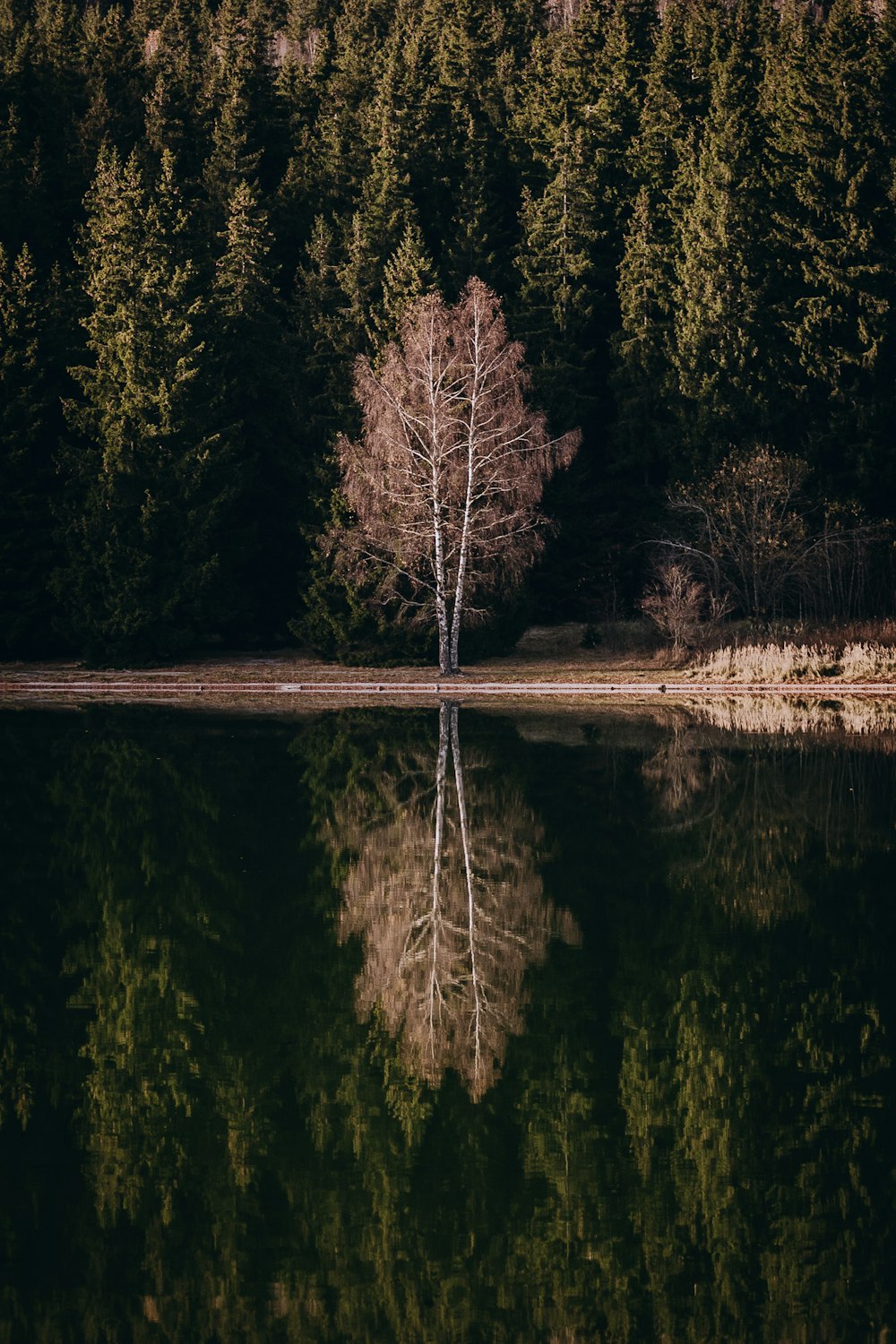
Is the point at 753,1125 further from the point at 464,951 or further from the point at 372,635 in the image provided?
the point at 372,635

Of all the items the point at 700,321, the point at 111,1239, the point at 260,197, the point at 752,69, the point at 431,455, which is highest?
the point at 752,69

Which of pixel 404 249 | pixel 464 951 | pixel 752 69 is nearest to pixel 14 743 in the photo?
pixel 464 951

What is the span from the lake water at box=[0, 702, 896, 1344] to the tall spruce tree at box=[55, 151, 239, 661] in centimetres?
2714

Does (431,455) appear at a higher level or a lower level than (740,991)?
higher

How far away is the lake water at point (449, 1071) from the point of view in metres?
7.86

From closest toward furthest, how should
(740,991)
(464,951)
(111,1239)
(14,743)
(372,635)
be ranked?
(111,1239) → (740,991) → (464,951) → (14,743) → (372,635)

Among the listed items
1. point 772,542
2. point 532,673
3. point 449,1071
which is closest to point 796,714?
point 532,673

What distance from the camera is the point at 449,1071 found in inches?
430

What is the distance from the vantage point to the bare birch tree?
45.0 meters

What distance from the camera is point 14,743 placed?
29.5 metres

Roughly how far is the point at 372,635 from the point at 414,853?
30.4 meters

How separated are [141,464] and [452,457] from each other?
9.75 metres

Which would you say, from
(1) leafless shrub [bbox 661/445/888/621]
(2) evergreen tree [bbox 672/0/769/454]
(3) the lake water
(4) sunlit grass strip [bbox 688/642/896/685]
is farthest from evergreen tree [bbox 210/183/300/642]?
(3) the lake water

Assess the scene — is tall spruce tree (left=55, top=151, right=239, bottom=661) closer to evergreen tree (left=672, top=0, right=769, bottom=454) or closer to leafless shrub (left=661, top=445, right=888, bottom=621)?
leafless shrub (left=661, top=445, right=888, bottom=621)
